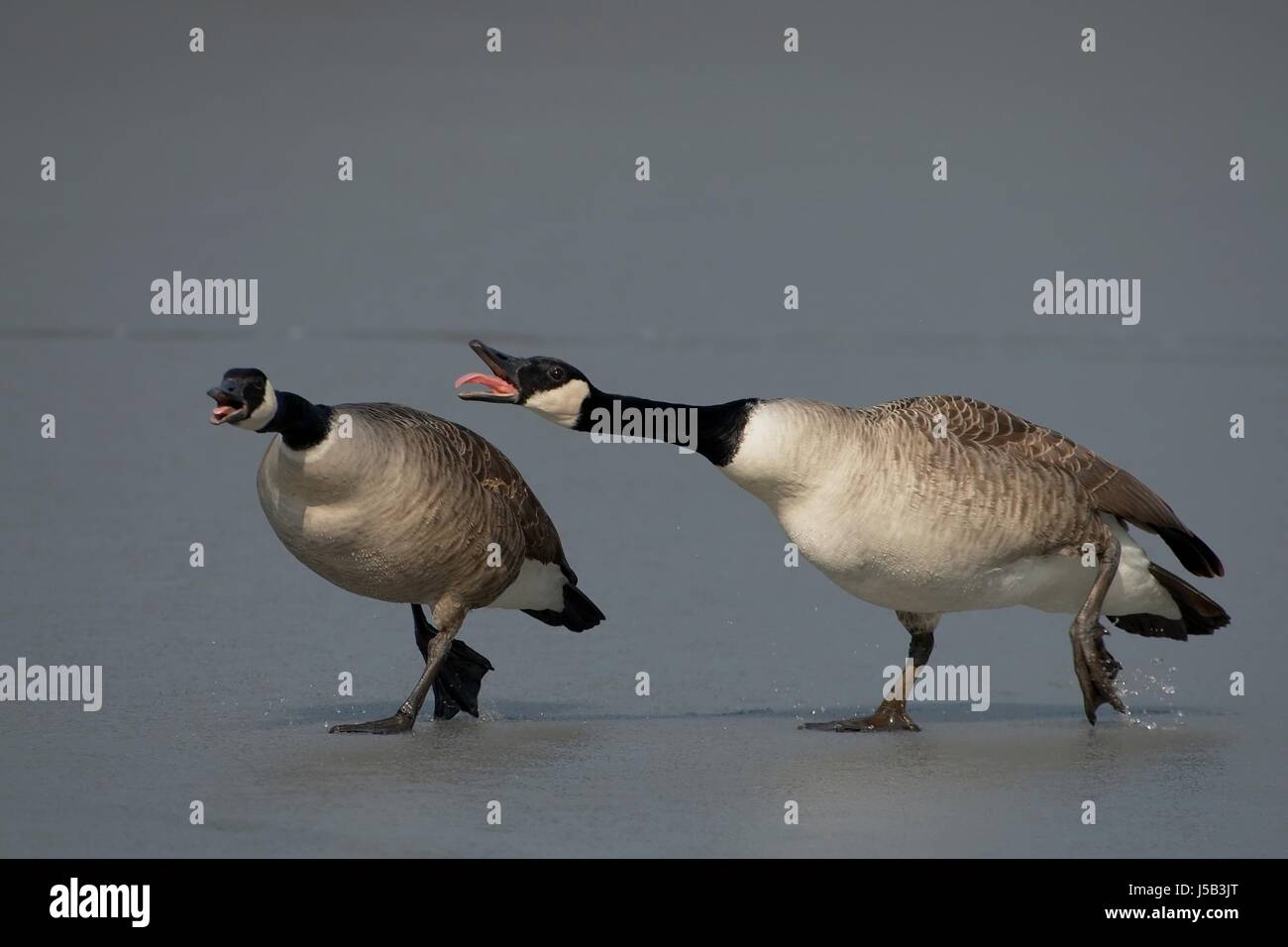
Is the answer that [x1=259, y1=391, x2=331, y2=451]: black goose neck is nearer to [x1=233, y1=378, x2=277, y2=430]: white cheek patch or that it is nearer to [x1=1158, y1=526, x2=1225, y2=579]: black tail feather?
[x1=233, y1=378, x2=277, y2=430]: white cheek patch

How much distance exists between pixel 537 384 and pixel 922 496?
1373 millimetres

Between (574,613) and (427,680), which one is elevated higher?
(574,613)

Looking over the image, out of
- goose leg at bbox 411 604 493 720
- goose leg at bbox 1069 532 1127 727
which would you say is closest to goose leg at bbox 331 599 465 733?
goose leg at bbox 411 604 493 720

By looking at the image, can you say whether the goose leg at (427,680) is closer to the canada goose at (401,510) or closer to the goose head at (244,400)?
the canada goose at (401,510)

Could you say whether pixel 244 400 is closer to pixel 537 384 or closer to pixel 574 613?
pixel 537 384

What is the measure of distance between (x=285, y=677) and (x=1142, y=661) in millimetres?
3421

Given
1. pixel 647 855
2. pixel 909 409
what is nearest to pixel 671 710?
pixel 909 409

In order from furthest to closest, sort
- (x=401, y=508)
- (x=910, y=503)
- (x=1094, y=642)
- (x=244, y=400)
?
1. (x=1094, y=642)
2. (x=401, y=508)
3. (x=910, y=503)
4. (x=244, y=400)

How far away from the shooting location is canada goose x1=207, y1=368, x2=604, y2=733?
620cm

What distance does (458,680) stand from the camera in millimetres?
6922

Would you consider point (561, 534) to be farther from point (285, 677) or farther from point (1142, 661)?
point (1142, 661)

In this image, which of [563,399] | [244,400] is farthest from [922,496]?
[244,400]

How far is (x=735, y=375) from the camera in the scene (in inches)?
502

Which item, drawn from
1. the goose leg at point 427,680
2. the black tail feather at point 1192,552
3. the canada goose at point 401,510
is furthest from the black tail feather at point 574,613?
the black tail feather at point 1192,552
